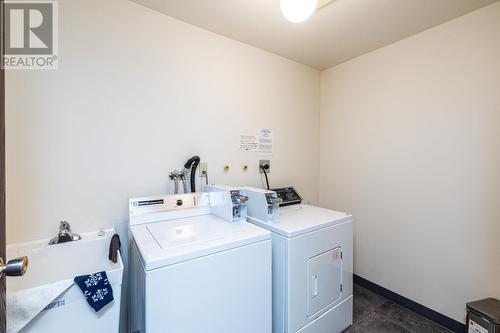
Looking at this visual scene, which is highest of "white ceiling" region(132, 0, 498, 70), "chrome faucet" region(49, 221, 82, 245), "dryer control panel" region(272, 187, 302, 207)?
"white ceiling" region(132, 0, 498, 70)

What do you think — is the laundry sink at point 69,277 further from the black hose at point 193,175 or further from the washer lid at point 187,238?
the black hose at point 193,175

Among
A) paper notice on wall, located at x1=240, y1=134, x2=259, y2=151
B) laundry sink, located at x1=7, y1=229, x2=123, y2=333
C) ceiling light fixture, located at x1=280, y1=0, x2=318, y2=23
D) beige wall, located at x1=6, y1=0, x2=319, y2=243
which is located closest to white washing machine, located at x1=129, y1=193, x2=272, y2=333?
laundry sink, located at x1=7, y1=229, x2=123, y2=333

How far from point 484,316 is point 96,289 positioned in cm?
231

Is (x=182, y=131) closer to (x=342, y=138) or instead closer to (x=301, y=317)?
(x=301, y=317)

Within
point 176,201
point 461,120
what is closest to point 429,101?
point 461,120

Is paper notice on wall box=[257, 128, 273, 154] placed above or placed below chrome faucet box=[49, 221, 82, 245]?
above

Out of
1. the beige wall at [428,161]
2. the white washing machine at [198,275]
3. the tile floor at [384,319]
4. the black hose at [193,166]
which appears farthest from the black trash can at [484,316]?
the black hose at [193,166]

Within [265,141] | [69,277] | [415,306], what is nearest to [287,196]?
[265,141]

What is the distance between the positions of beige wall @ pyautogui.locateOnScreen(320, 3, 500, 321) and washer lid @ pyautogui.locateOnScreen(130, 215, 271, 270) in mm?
1569

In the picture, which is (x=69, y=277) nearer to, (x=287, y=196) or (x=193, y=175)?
(x=193, y=175)

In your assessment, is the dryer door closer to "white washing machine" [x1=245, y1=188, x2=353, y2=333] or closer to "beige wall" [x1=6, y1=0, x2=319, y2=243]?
"white washing machine" [x1=245, y1=188, x2=353, y2=333]

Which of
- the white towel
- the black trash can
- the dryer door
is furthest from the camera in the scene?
the dryer door

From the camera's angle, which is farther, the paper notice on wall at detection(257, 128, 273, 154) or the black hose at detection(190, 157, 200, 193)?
the paper notice on wall at detection(257, 128, 273, 154)

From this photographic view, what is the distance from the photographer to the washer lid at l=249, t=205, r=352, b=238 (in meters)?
1.49
